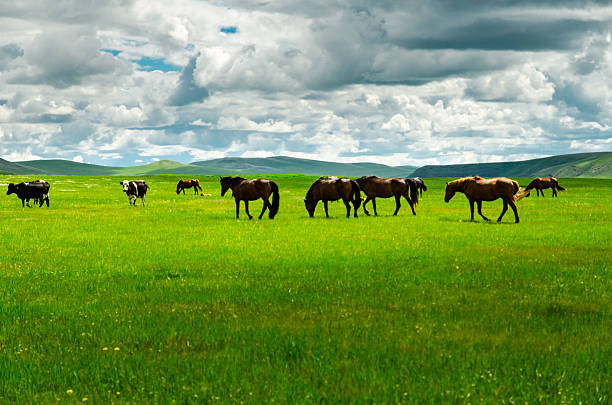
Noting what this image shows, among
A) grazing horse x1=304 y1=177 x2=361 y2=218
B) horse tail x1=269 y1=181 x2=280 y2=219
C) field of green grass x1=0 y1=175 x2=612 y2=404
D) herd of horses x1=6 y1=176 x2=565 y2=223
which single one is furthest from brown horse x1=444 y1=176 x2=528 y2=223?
horse tail x1=269 y1=181 x2=280 y2=219

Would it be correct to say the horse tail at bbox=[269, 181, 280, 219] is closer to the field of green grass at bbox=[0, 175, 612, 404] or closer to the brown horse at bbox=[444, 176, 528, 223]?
the brown horse at bbox=[444, 176, 528, 223]

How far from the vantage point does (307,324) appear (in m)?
8.30

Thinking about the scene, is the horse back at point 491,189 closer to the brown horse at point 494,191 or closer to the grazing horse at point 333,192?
the brown horse at point 494,191

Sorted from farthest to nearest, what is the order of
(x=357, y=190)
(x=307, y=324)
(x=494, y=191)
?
(x=357, y=190)
(x=494, y=191)
(x=307, y=324)

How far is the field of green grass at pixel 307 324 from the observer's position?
5.98 m

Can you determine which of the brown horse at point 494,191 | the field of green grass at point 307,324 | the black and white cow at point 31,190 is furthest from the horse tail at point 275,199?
the black and white cow at point 31,190

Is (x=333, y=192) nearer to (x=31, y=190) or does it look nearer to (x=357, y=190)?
(x=357, y=190)

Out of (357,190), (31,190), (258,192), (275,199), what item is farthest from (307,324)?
(31,190)

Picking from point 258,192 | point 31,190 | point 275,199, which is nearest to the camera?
point 275,199

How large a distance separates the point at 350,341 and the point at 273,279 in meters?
4.90

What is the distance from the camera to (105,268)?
13.8 m

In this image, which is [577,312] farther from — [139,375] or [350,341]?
[139,375]

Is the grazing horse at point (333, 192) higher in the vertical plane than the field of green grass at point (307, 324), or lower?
higher

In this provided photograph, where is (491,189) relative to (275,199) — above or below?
above
